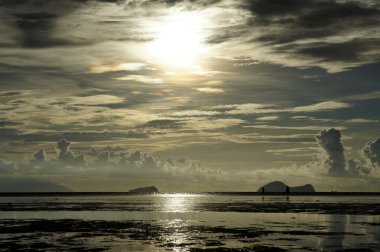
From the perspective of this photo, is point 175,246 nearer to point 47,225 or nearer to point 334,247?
point 334,247

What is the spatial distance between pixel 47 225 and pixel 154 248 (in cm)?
2156

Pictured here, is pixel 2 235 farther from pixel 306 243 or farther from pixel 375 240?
pixel 375 240

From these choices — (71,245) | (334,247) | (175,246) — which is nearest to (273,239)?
(334,247)

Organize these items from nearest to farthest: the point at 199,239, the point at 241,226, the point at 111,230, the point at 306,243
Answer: the point at 306,243 → the point at 199,239 → the point at 111,230 → the point at 241,226

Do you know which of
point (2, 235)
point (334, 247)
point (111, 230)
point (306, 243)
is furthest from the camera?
point (111, 230)

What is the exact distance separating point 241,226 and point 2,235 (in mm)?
22391

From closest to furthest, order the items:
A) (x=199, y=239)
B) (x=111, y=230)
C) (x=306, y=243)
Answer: (x=306, y=243)
(x=199, y=239)
(x=111, y=230)

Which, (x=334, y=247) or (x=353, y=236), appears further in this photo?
(x=353, y=236)

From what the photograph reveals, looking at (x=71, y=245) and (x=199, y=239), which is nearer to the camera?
(x=71, y=245)

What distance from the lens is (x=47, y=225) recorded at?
53094mm

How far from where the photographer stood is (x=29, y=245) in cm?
3659

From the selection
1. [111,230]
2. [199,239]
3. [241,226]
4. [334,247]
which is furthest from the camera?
[241,226]

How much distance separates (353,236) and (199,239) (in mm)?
12610

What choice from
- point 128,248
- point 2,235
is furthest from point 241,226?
point 2,235
